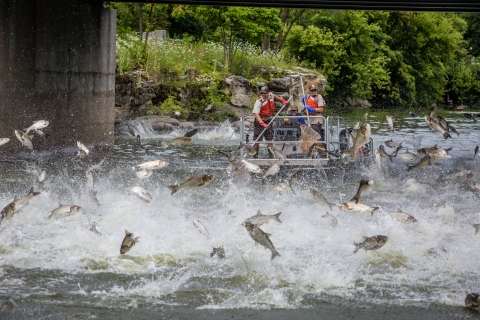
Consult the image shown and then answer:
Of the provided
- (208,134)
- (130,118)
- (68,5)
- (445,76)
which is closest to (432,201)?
(68,5)

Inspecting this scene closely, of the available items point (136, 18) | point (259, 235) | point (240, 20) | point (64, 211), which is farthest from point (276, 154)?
point (136, 18)

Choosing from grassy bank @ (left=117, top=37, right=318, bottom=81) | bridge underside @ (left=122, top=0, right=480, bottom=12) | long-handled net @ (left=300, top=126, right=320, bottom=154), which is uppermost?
bridge underside @ (left=122, top=0, right=480, bottom=12)

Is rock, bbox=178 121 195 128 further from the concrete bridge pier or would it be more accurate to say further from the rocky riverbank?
the concrete bridge pier

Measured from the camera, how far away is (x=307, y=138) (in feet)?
55.2

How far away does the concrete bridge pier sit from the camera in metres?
19.2

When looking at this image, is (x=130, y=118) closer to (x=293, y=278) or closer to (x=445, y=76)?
(x=293, y=278)

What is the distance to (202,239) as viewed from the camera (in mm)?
11828

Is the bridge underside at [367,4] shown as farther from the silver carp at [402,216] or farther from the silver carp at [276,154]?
the silver carp at [402,216]

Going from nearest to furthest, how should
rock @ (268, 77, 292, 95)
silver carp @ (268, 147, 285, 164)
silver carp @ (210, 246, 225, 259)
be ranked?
silver carp @ (210, 246, 225, 259) → silver carp @ (268, 147, 285, 164) → rock @ (268, 77, 292, 95)

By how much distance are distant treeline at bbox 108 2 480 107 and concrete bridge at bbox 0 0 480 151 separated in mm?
9056

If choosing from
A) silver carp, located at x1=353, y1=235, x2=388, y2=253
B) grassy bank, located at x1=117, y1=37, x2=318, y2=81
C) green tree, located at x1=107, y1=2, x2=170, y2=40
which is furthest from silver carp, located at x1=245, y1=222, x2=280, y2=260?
green tree, located at x1=107, y1=2, x2=170, y2=40

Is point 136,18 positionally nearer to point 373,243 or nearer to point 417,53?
point 417,53

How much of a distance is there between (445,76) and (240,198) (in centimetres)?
5484

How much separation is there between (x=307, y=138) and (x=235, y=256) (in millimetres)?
6454
